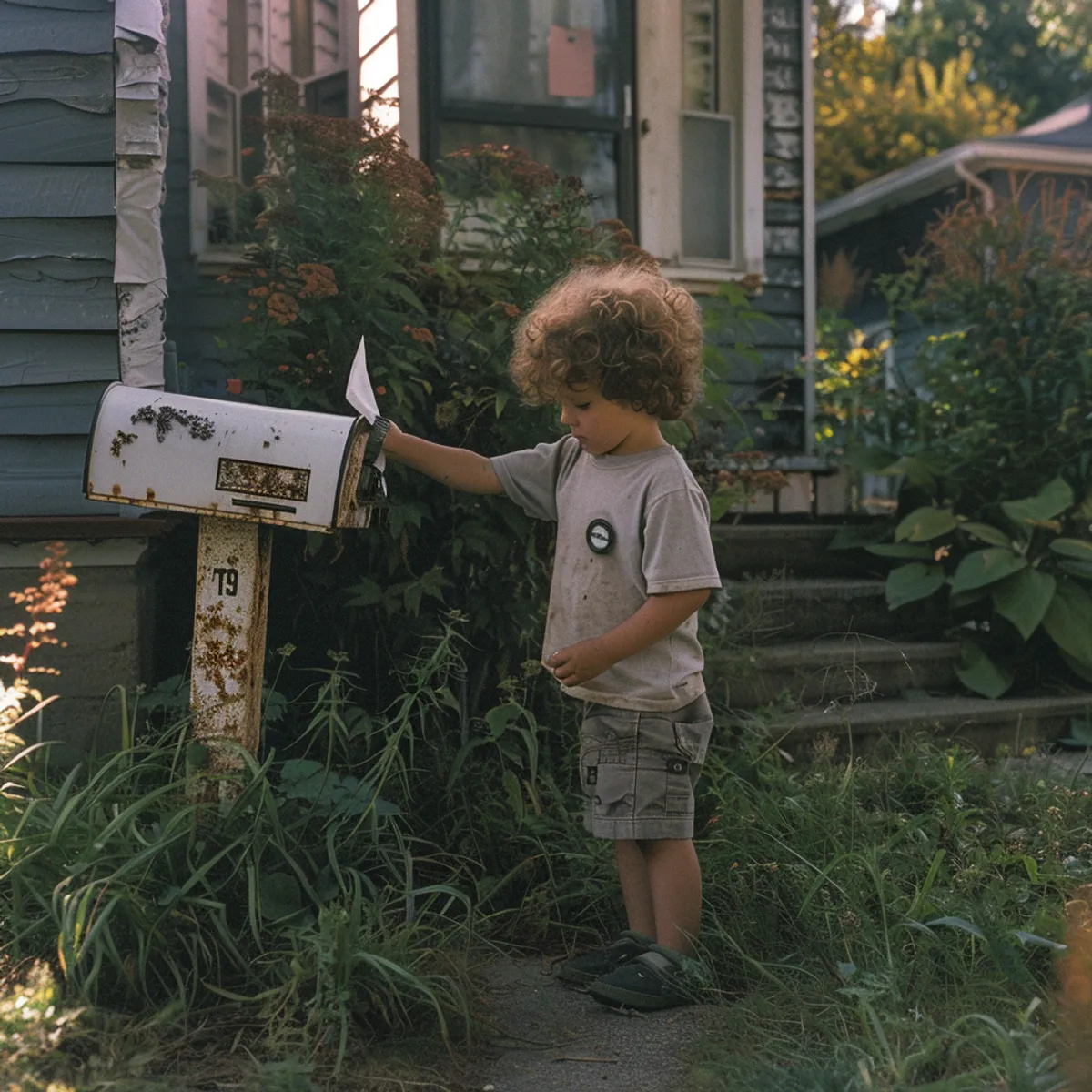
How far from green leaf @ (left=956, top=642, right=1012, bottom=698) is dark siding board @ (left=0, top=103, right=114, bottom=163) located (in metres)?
3.30

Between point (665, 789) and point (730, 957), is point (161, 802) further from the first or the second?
point (730, 957)

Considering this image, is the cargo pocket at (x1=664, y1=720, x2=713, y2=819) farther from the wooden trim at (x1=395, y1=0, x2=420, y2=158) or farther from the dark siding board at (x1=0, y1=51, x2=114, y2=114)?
the wooden trim at (x1=395, y1=0, x2=420, y2=158)

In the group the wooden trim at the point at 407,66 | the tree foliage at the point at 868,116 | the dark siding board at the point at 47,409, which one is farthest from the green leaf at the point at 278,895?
the tree foliage at the point at 868,116

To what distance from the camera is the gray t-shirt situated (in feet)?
8.63

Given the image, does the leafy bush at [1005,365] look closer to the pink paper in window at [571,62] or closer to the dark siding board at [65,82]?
the pink paper in window at [571,62]

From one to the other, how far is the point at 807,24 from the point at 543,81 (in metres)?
1.59

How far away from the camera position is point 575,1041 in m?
2.53

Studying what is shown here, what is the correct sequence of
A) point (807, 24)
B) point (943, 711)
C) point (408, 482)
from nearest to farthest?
point (408, 482)
point (943, 711)
point (807, 24)

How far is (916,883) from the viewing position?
290 cm

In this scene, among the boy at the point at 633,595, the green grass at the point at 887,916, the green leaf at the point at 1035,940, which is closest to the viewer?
the green grass at the point at 887,916

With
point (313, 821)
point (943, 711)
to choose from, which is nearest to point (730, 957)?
point (313, 821)

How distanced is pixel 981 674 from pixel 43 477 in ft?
10.5

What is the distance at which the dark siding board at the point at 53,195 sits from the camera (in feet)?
11.4

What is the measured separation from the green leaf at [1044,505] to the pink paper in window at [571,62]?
2815mm
